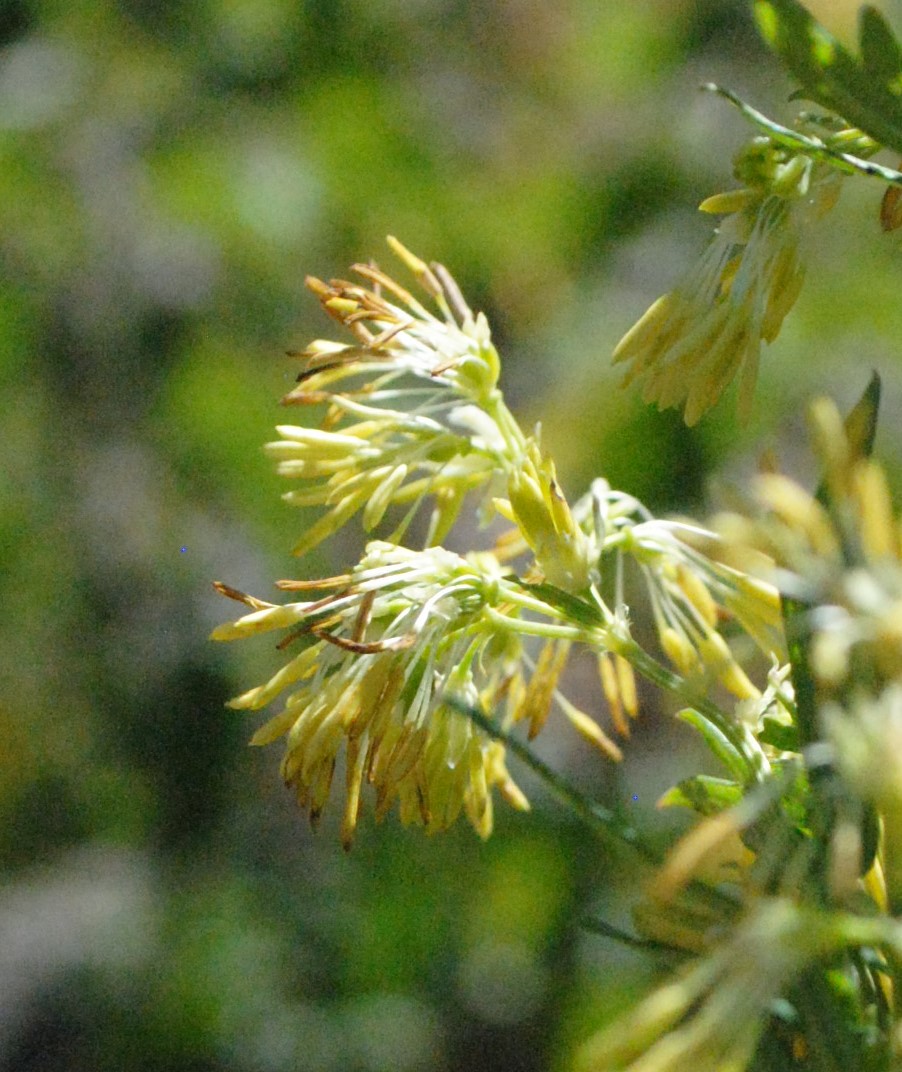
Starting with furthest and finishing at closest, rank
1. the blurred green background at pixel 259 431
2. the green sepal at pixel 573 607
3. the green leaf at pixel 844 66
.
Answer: the blurred green background at pixel 259 431, the green sepal at pixel 573 607, the green leaf at pixel 844 66

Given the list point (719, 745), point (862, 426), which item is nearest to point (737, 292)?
point (862, 426)

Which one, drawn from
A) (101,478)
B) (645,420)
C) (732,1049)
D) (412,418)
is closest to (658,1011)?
(732,1049)

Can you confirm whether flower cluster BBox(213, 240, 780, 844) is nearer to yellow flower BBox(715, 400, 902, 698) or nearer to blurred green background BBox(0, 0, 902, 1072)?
yellow flower BBox(715, 400, 902, 698)

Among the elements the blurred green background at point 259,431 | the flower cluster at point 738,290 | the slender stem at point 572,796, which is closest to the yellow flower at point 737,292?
the flower cluster at point 738,290

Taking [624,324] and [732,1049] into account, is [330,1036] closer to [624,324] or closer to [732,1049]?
[624,324]

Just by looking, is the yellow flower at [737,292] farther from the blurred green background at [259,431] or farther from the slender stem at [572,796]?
the blurred green background at [259,431]

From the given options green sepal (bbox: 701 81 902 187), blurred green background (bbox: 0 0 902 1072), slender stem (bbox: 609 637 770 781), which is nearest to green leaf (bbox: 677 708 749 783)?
slender stem (bbox: 609 637 770 781)

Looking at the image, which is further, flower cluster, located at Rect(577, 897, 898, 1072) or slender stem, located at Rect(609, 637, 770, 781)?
slender stem, located at Rect(609, 637, 770, 781)

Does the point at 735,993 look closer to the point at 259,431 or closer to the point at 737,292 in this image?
the point at 737,292
